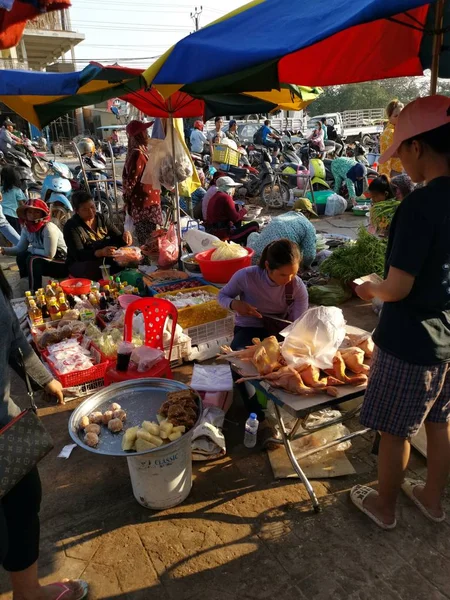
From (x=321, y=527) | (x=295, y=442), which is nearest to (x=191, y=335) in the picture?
(x=295, y=442)

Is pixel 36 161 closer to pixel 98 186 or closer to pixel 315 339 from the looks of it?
pixel 98 186

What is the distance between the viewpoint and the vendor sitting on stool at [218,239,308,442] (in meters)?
3.12

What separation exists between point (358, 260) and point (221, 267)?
1.90m

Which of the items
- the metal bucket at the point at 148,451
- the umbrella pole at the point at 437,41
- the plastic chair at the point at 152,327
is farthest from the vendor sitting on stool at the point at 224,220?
the metal bucket at the point at 148,451

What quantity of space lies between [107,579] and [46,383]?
106 centimetres

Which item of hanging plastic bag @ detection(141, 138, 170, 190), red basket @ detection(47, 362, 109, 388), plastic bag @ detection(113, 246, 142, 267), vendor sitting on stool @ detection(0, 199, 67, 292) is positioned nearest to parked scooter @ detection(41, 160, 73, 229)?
vendor sitting on stool @ detection(0, 199, 67, 292)

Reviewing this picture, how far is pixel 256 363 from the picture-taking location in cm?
249

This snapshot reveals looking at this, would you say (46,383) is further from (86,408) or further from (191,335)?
(191,335)

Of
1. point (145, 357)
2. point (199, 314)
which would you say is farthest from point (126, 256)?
point (145, 357)

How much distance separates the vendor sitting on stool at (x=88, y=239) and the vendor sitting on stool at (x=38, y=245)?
0.75 feet

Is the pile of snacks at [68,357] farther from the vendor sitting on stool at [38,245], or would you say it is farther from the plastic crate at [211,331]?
the vendor sitting on stool at [38,245]

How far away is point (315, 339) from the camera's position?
2.48 metres

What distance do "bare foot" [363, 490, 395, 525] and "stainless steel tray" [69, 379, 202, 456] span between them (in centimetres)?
107

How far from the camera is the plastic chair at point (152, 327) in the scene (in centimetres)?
342
